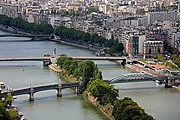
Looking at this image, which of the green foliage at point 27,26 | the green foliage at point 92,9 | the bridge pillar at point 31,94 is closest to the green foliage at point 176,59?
the bridge pillar at point 31,94

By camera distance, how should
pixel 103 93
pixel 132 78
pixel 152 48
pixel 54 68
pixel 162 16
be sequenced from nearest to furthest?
1. pixel 103 93
2. pixel 132 78
3. pixel 54 68
4. pixel 152 48
5. pixel 162 16

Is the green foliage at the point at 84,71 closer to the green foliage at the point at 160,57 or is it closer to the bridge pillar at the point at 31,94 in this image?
the bridge pillar at the point at 31,94

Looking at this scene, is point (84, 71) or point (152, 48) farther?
point (152, 48)

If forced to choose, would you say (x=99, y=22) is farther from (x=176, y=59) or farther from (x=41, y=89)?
(x=41, y=89)

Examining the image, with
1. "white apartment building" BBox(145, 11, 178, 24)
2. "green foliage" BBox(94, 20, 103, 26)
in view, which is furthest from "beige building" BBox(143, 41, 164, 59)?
"white apartment building" BBox(145, 11, 178, 24)

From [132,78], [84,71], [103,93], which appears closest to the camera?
[103,93]

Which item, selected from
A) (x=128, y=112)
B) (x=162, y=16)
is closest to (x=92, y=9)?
(x=162, y=16)

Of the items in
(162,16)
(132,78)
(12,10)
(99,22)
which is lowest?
(132,78)

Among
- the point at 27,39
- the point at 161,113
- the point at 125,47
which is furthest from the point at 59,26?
the point at 161,113
